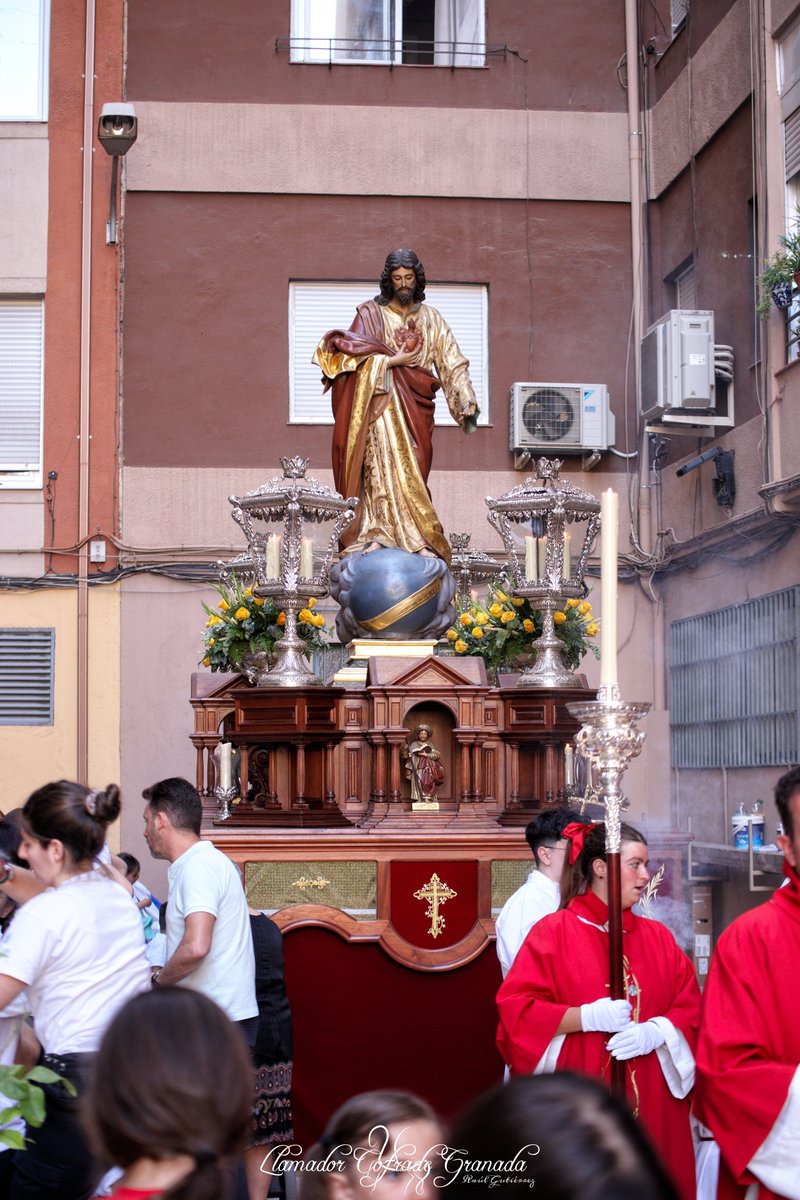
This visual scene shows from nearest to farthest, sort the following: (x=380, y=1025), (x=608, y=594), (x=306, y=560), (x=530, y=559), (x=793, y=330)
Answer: (x=608, y=594), (x=380, y=1025), (x=306, y=560), (x=530, y=559), (x=793, y=330)

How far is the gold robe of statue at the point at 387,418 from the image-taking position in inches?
311

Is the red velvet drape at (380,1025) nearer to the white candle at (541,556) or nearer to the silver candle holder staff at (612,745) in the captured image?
the white candle at (541,556)

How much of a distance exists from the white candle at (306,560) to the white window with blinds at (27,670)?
5.58 m

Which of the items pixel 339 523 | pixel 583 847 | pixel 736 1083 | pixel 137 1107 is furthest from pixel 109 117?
pixel 137 1107

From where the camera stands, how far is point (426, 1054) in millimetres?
6594

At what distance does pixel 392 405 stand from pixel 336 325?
17.6 ft

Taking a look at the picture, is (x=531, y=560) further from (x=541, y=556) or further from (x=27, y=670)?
(x=27, y=670)

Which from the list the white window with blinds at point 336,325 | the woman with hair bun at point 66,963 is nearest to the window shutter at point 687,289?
the white window with blinds at point 336,325

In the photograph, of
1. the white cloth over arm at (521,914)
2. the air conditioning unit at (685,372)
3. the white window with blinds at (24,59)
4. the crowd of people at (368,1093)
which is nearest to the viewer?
the crowd of people at (368,1093)

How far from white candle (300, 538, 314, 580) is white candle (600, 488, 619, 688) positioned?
13.3ft

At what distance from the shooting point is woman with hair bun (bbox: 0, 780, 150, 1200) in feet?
12.0

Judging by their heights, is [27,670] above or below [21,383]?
below

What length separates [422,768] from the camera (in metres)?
7.20

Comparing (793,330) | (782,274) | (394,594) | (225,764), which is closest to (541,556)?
(394,594)
